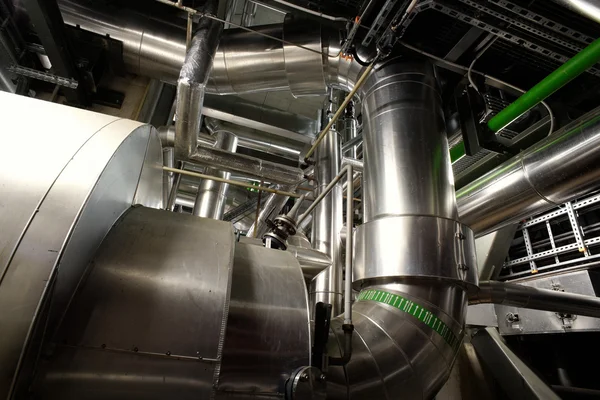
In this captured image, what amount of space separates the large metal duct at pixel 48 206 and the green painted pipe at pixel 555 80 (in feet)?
4.39

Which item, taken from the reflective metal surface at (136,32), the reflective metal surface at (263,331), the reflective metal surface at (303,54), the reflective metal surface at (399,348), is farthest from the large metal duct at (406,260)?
the reflective metal surface at (136,32)

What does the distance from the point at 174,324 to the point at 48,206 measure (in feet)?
1.11

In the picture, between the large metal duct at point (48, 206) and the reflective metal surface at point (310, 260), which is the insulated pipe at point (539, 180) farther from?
the large metal duct at point (48, 206)

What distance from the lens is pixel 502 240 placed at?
2244mm

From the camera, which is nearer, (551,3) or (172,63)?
(551,3)

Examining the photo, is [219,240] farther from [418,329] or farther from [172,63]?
[172,63]

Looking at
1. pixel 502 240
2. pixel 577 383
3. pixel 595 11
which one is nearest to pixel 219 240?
pixel 595 11

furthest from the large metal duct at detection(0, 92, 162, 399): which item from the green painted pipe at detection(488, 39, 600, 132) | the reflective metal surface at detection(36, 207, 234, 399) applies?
the green painted pipe at detection(488, 39, 600, 132)

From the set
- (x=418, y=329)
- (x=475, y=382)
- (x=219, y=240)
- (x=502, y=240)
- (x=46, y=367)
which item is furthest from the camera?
(x=502, y=240)

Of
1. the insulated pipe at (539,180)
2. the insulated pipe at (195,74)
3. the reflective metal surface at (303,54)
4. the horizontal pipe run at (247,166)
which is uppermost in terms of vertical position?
the reflective metal surface at (303,54)

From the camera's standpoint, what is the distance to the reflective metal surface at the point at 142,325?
604 mm

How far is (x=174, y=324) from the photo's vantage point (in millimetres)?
669

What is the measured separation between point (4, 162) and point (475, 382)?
7.91 ft

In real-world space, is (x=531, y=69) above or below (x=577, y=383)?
above
